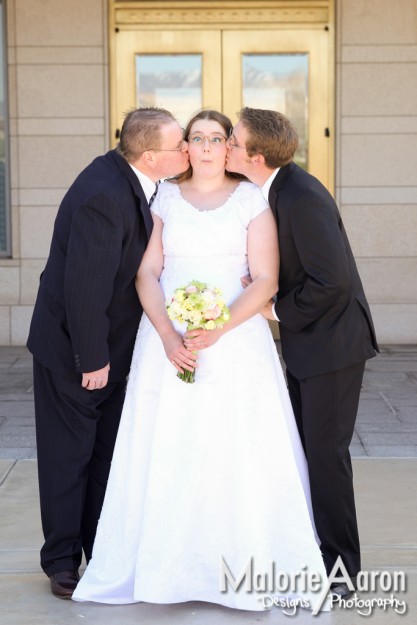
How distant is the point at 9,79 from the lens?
1019 centimetres

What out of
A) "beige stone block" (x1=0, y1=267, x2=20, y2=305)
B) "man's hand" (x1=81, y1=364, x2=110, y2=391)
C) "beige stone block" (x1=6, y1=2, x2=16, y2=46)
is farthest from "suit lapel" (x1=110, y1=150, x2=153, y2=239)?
"beige stone block" (x1=6, y1=2, x2=16, y2=46)

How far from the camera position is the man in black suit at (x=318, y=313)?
4.00 metres

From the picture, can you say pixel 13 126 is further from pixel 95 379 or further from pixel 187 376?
pixel 187 376

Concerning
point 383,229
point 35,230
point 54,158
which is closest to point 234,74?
point 54,158

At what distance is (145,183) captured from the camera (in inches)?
167

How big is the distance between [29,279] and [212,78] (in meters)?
2.61

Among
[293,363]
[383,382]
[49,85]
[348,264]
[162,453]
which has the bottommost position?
[383,382]

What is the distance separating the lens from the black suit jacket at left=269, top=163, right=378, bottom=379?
3.99 meters

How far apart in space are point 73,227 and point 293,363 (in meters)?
0.97

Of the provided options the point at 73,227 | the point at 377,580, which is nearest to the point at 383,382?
the point at 377,580

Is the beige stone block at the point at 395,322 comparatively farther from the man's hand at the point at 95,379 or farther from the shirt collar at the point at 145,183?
the man's hand at the point at 95,379

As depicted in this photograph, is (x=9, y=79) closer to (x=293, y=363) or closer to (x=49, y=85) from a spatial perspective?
(x=49, y=85)

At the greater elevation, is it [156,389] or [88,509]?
[156,389]

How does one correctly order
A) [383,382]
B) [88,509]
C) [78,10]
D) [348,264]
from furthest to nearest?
[78,10] → [383,382] → [88,509] → [348,264]
